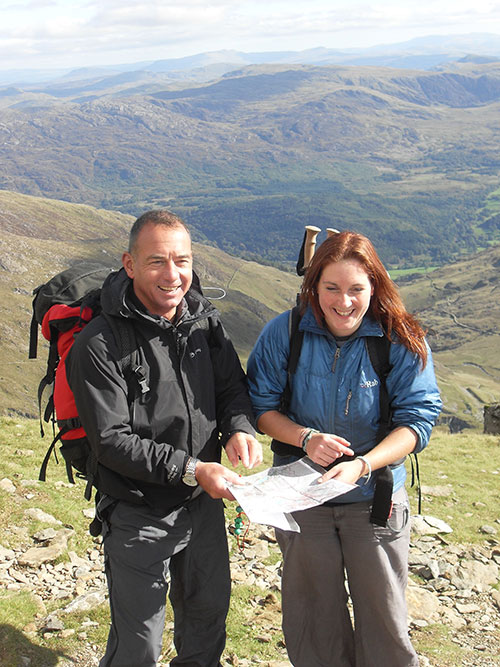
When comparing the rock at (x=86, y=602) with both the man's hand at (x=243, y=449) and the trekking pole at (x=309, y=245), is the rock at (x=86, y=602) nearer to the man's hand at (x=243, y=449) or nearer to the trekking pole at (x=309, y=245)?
the man's hand at (x=243, y=449)

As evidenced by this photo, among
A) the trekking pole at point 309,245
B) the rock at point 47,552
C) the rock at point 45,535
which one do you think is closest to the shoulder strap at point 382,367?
the trekking pole at point 309,245

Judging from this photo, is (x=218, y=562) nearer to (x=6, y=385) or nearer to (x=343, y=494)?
(x=343, y=494)

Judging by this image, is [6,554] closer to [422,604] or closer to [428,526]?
[422,604]

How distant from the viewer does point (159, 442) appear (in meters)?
5.13

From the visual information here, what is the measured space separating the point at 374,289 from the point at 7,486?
8.13 metres

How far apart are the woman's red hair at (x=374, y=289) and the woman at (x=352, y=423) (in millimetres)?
10

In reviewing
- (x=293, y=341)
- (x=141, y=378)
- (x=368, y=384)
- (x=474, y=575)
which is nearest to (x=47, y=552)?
(x=141, y=378)

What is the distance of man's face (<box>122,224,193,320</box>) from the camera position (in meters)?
5.17

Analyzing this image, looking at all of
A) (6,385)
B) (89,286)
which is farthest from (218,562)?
(6,385)

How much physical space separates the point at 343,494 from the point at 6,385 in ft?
405

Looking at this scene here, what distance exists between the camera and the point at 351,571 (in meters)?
5.45

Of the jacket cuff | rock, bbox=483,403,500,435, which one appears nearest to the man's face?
the jacket cuff

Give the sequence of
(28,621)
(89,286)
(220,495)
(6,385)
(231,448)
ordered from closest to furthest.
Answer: (220,495) → (231,448) → (89,286) → (28,621) → (6,385)

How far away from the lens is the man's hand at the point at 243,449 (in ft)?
17.3
